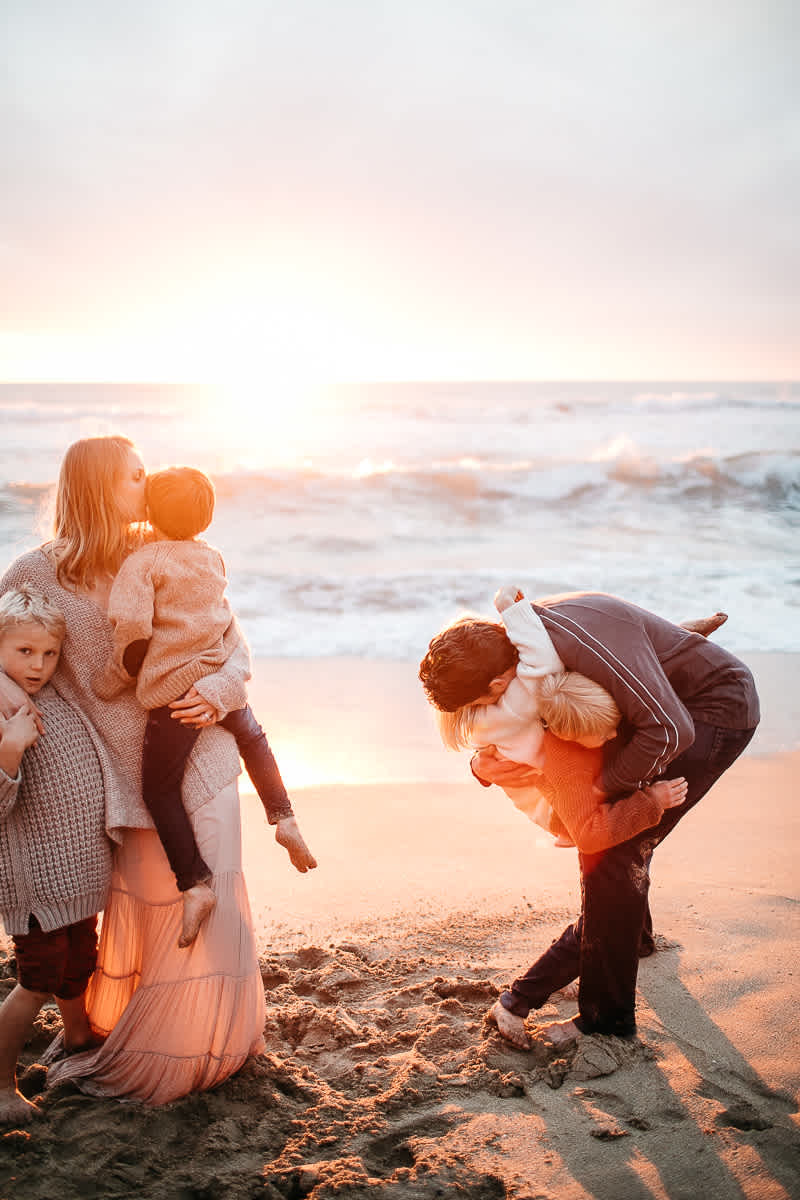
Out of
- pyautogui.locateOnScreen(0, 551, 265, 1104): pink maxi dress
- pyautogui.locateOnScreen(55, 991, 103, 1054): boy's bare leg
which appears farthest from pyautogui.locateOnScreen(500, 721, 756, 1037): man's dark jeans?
pyautogui.locateOnScreen(55, 991, 103, 1054): boy's bare leg

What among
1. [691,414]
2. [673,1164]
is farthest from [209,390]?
[673,1164]

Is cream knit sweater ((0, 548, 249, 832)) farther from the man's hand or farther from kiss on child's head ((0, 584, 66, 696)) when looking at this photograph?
the man's hand

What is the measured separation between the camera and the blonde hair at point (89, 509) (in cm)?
259

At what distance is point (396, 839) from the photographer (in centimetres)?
464

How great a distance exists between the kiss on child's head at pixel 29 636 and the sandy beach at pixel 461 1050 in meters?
1.27

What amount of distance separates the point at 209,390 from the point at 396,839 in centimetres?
3783

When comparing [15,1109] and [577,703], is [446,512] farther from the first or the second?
[15,1109]

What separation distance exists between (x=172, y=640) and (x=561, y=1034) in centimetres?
185

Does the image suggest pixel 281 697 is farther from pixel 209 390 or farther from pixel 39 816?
pixel 209 390

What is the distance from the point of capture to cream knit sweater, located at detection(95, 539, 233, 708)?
8.20 ft

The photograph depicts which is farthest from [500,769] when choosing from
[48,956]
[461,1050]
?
[48,956]

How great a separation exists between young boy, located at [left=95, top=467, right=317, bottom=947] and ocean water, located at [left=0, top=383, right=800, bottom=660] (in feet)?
1.42

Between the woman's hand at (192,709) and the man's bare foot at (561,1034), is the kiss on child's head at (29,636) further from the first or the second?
the man's bare foot at (561,1034)

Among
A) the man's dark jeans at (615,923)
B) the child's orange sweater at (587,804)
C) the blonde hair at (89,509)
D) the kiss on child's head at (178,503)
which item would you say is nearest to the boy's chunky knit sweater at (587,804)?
the child's orange sweater at (587,804)
